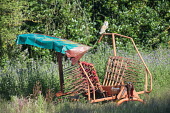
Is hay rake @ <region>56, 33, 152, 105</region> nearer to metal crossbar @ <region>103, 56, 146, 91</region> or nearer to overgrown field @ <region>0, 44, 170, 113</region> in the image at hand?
metal crossbar @ <region>103, 56, 146, 91</region>

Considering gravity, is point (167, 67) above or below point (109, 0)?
below

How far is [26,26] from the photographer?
1091cm

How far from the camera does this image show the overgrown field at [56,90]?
5.10 meters

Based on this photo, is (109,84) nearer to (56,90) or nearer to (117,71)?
(117,71)

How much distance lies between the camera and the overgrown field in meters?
5.10

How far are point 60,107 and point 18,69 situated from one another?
2286 mm

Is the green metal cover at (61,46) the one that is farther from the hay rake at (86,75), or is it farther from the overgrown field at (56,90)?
the overgrown field at (56,90)

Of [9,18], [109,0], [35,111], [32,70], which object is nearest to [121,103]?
[35,111]

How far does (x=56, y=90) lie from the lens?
6746mm

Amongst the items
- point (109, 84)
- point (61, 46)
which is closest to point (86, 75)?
point (61, 46)

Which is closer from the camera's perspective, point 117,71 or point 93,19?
point 117,71

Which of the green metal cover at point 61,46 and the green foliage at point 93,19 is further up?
the green foliage at point 93,19

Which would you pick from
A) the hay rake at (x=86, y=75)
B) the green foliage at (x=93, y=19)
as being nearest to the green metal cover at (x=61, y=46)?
the hay rake at (x=86, y=75)

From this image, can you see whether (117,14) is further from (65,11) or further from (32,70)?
(32,70)
